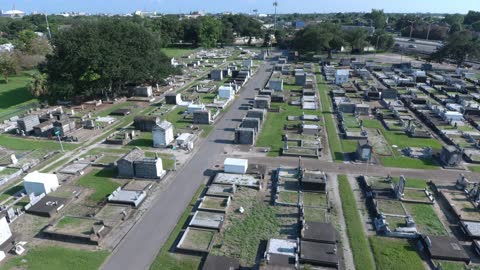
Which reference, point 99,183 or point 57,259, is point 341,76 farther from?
Answer: point 57,259

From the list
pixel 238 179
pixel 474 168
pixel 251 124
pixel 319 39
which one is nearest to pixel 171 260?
pixel 238 179

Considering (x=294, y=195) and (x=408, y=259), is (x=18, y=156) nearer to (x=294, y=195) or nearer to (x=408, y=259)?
(x=294, y=195)

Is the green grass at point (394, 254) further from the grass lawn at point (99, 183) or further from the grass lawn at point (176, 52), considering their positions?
the grass lawn at point (176, 52)

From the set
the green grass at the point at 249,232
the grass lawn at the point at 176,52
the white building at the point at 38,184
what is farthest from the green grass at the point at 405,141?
the grass lawn at the point at 176,52

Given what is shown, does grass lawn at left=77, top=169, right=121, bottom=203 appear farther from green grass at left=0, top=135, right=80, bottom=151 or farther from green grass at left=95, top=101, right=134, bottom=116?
green grass at left=95, top=101, right=134, bottom=116

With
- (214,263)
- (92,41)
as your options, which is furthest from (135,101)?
(214,263)
